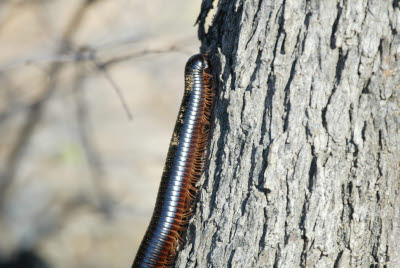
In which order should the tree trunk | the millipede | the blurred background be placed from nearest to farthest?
the tree trunk < the millipede < the blurred background

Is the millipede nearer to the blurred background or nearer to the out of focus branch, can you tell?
the blurred background

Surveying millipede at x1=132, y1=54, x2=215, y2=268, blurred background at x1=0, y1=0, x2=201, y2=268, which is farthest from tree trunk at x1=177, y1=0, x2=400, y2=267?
blurred background at x1=0, y1=0, x2=201, y2=268

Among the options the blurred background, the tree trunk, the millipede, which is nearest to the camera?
the tree trunk

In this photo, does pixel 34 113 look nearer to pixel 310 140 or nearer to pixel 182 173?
pixel 182 173

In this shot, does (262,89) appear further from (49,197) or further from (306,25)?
(49,197)

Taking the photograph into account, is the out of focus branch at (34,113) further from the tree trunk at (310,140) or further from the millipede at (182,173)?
the tree trunk at (310,140)

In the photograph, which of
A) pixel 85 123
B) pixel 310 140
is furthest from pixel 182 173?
pixel 85 123
